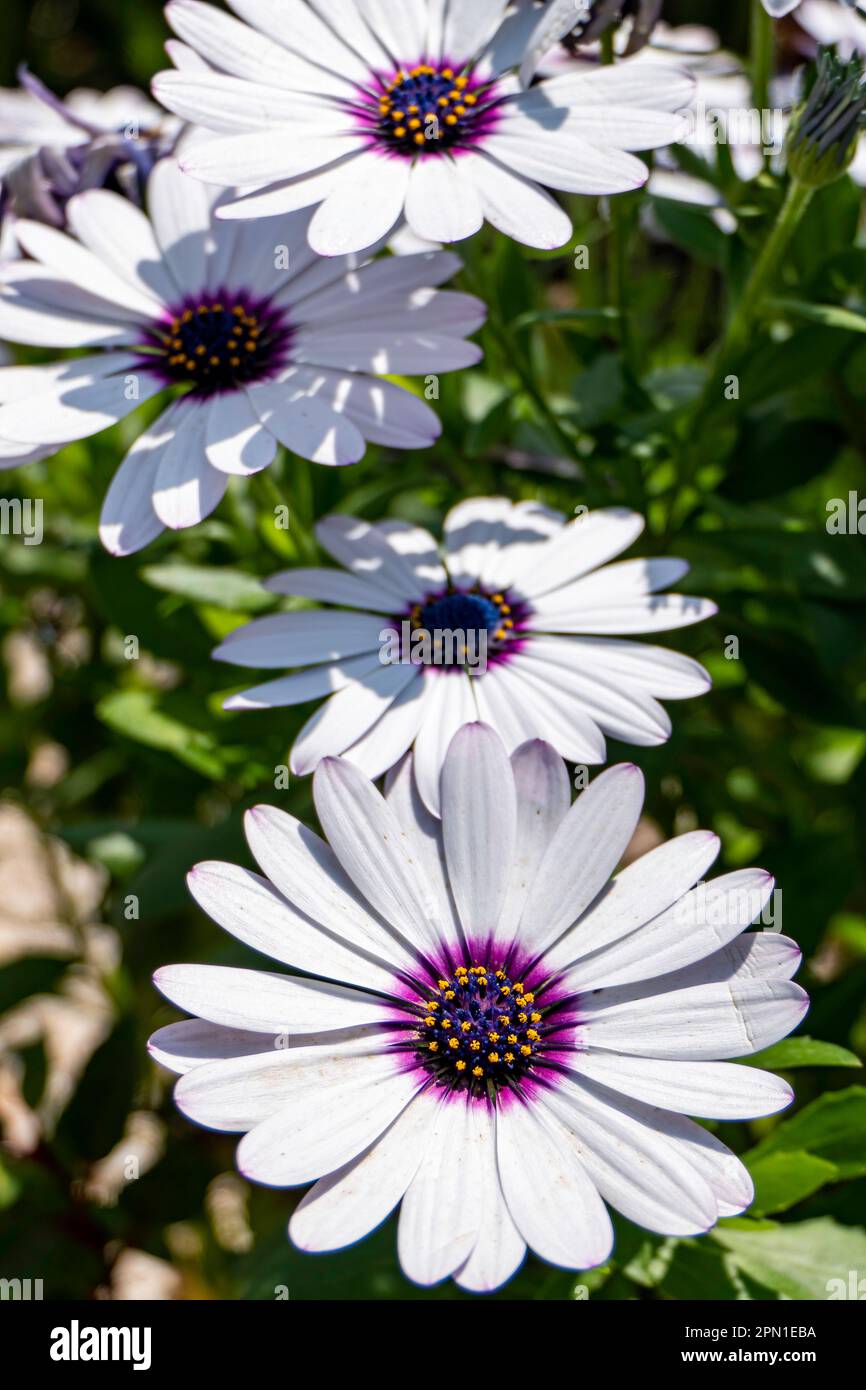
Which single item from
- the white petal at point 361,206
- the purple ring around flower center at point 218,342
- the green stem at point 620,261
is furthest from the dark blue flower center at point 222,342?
the green stem at point 620,261

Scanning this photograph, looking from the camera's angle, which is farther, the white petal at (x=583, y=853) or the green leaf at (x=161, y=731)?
the green leaf at (x=161, y=731)

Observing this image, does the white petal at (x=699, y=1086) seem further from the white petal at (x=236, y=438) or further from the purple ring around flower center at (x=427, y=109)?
the purple ring around flower center at (x=427, y=109)

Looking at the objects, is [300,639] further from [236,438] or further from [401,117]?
[401,117]

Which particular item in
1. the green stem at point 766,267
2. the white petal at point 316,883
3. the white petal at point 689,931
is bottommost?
the white petal at point 689,931

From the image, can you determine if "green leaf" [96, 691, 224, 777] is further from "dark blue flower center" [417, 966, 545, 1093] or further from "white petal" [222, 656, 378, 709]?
"dark blue flower center" [417, 966, 545, 1093]

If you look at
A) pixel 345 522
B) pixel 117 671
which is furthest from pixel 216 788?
pixel 345 522

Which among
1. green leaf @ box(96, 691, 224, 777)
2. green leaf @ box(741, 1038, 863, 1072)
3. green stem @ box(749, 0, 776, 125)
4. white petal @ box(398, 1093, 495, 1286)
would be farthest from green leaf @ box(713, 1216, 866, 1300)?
green stem @ box(749, 0, 776, 125)

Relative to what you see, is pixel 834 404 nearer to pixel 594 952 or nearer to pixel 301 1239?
pixel 594 952
